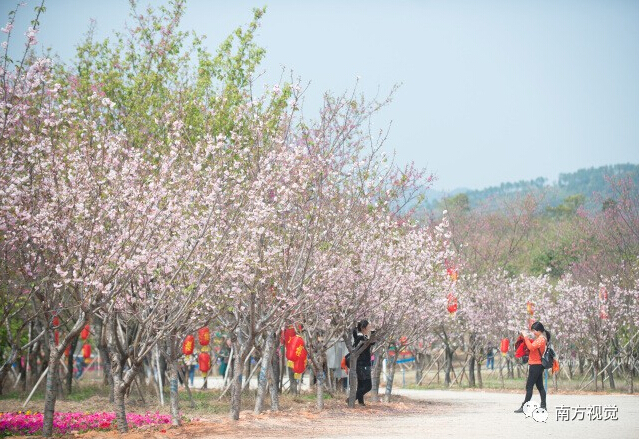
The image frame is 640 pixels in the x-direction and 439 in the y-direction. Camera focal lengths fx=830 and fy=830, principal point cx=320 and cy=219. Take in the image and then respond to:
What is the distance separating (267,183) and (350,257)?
414cm

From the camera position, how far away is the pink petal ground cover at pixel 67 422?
1250 centimetres

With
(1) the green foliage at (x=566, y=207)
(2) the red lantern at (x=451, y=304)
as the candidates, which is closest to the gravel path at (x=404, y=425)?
(2) the red lantern at (x=451, y=304)

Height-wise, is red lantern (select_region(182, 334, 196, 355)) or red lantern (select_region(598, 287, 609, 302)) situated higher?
red lantern (select_region(598, 287, 609, 302))

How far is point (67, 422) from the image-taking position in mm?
13516

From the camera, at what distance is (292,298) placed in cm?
1425

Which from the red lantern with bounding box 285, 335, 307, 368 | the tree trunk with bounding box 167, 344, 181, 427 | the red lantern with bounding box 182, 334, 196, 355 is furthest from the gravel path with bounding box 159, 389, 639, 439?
the red lantern with bounding box 182, 334, 196, 355

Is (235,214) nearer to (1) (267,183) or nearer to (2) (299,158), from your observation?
(1) (267,183)

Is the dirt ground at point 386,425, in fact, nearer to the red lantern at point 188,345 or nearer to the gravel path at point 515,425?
the gravel path at point 515,425

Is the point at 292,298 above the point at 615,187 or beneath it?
beneath

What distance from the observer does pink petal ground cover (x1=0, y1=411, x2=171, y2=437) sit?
12500 mm

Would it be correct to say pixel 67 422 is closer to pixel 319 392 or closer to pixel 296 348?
pixel 296 348

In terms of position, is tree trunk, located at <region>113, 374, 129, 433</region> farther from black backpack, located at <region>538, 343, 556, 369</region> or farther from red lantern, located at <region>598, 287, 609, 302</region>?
red lantern, located at <region>598, 287, 609, 302</region>

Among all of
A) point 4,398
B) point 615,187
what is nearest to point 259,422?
point 4,398

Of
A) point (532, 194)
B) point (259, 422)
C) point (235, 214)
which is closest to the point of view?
point (235, 214)
